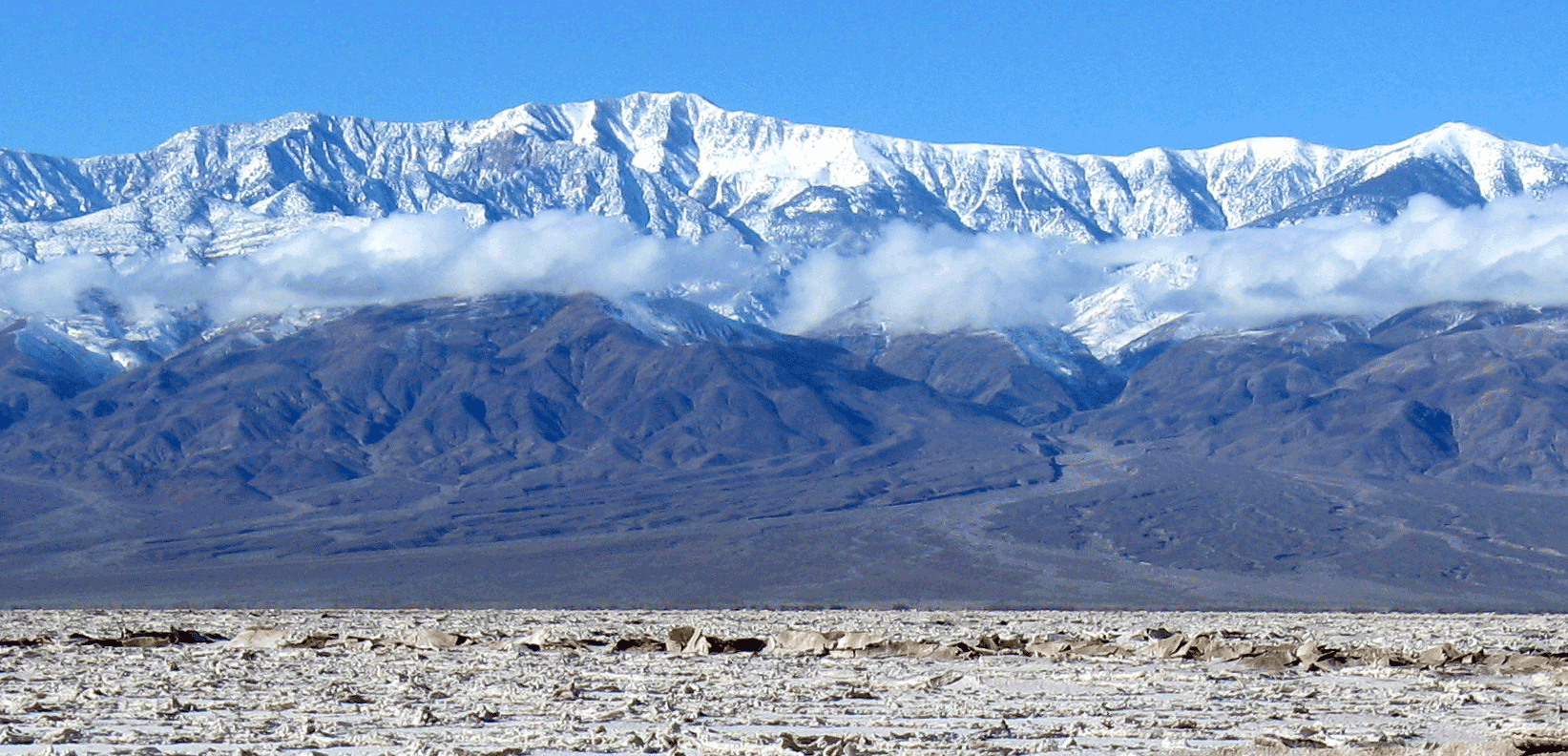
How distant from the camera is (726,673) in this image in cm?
2388

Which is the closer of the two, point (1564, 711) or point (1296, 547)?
point (1564, 711)

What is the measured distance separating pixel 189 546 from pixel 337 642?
474ft

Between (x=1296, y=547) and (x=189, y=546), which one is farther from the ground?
(x=189, y=546)

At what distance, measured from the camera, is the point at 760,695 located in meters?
20.7

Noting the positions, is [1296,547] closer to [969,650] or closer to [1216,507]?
[1216,507]

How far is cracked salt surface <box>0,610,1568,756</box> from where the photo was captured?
53.7ft

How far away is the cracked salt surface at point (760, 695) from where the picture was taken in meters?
16.4

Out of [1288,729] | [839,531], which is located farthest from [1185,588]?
[1288,729]

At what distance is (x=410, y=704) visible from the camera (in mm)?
19547

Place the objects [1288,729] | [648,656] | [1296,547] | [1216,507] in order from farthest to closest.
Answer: [1216,507], [1296,547], [648,656], [1288,729]

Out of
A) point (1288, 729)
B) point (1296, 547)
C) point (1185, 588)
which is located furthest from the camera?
point (1296, 547)

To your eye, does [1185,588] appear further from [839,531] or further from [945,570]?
[839,531]

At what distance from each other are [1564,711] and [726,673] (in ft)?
33.3

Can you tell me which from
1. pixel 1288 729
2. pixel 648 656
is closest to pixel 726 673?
pixel 648 656
